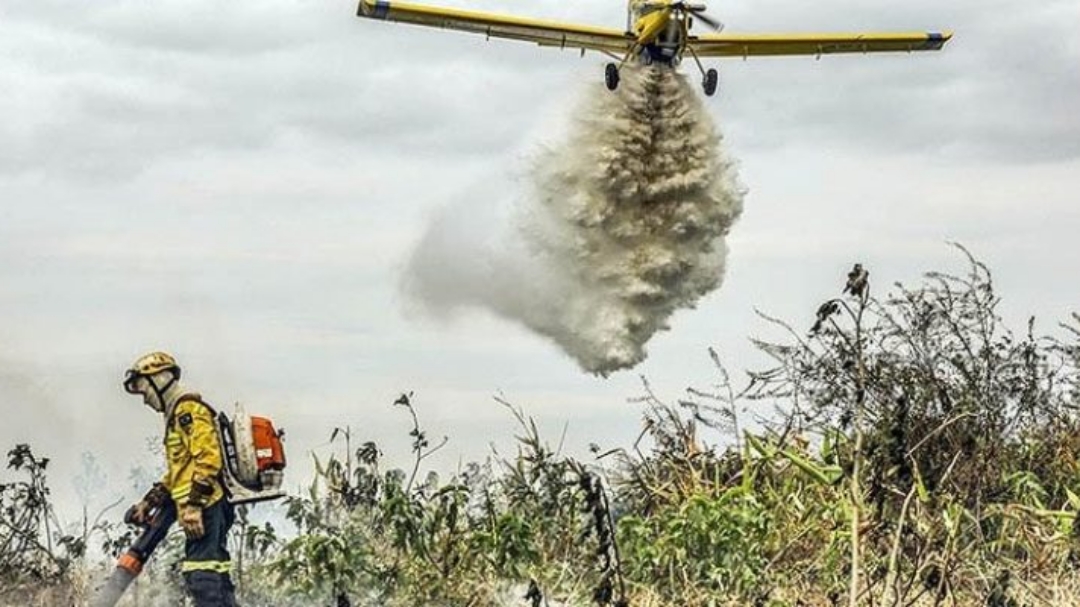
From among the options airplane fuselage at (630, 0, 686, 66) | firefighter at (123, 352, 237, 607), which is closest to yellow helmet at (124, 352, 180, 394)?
firefighter at (123, 352, 237, 607)

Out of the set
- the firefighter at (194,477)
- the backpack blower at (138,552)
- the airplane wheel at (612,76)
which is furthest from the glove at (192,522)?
the airplane wheel at (612,76)

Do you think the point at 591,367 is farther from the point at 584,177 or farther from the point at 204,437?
the point at 204,437

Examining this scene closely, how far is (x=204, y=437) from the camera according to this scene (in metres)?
10.5

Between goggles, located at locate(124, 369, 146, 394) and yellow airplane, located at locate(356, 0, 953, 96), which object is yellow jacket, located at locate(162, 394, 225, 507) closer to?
goggles, located at locate(124, 369, 146, 394)

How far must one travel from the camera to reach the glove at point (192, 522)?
33.9 feet

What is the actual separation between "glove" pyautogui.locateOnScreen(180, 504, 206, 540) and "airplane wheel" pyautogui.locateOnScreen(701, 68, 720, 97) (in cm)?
2020

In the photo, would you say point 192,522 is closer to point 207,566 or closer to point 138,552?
point 207,566

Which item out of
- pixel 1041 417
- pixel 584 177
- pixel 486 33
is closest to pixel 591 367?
pixel 584 177

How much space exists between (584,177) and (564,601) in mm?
19983

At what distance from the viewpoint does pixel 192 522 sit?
10336mm

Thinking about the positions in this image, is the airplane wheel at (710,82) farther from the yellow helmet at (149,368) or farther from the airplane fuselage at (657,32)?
the yellow helmet at (149,368)

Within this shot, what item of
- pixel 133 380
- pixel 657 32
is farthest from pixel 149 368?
pixel 657 32

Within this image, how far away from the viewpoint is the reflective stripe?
1038 cm

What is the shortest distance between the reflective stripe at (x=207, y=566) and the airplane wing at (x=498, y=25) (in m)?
20.0
